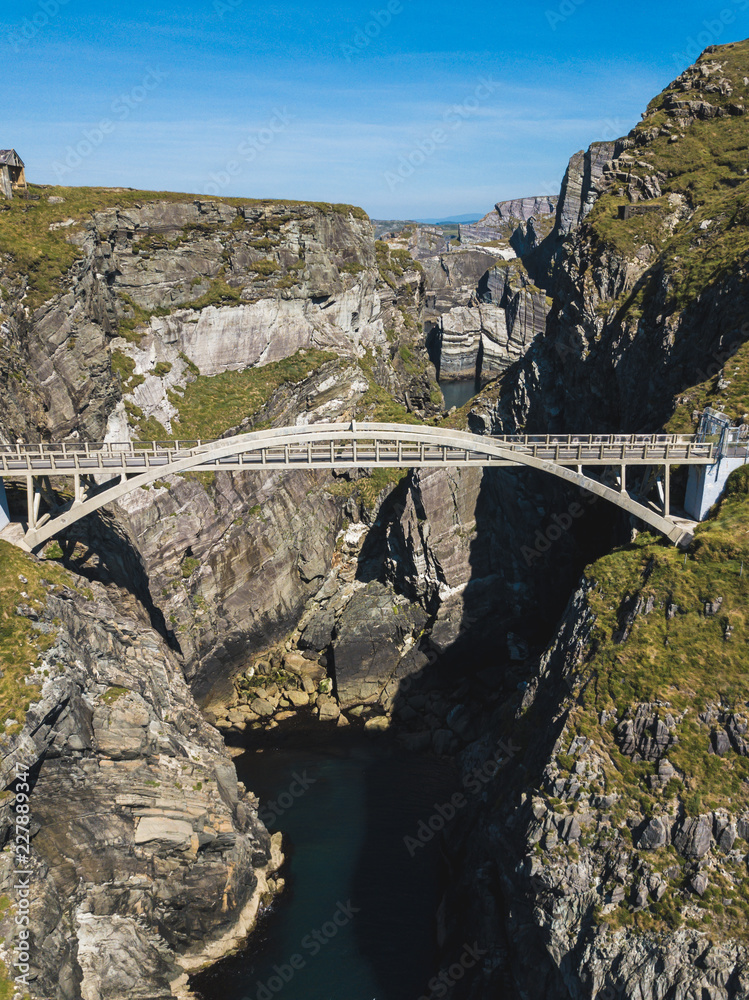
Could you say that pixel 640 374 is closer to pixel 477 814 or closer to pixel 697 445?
pixel 697 445

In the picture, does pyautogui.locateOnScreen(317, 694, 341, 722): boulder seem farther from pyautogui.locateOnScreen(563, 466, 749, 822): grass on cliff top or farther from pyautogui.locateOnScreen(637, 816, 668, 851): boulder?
pyautogui.locateOnScreen(637, 816, 668, 851): boulder

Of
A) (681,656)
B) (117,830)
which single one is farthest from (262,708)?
(681,656)

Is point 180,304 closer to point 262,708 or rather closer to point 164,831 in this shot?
point 262,708

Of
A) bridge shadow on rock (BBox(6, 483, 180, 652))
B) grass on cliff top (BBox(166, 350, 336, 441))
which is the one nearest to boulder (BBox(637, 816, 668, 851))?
bridge shadow on rock (BBox(6, 483, 180, 652))

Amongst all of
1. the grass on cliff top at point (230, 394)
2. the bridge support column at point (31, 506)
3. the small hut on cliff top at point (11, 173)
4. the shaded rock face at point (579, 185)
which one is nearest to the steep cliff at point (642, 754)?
the bridge support column at point (31, 506)

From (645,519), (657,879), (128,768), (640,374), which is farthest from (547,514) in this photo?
(128,768)

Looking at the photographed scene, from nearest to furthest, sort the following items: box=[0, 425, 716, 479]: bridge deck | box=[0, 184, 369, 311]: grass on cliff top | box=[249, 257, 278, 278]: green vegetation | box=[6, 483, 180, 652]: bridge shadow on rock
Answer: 1. box=[0, 425, 716, 479]: bridge deck
2. box=[6, 483, 180, 652]: bridge shadow on rock
3. box=[0, 184, 369, 311]: grass on cliff top
4. box=[249, 257, 278, 278]: green vegetation
